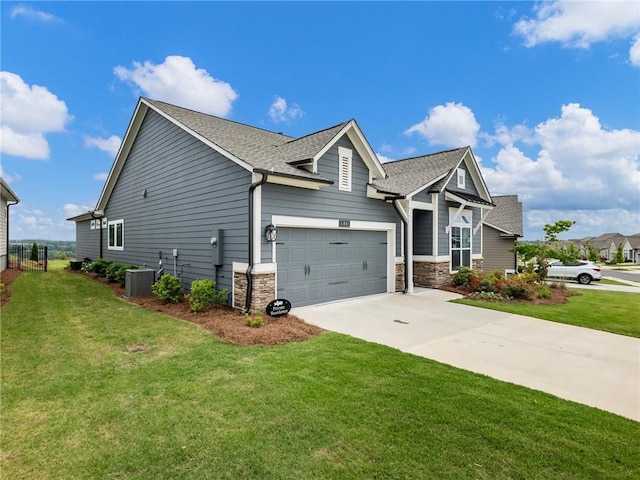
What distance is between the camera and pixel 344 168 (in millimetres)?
10227

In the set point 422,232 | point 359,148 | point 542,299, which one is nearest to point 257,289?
point 359,148

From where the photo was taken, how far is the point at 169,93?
17156 millimetres

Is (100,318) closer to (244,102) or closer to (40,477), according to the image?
(40,477)

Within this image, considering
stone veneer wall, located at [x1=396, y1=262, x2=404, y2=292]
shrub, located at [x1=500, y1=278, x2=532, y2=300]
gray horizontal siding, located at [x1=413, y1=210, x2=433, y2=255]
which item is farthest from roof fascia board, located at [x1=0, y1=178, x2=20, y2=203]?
shrub, located at [x1=500, y1=278, x2=532, y2=300]

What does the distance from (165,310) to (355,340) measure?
5.39 m

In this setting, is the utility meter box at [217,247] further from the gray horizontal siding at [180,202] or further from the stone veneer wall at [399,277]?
the stone veneer wall at [399,277]

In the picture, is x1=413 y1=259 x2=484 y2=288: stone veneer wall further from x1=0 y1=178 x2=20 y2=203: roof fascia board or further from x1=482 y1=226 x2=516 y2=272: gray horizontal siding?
x1=0 y1=178 x2=20 y2=203: roof fascia board

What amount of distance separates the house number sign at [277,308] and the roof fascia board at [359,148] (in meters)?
3.80

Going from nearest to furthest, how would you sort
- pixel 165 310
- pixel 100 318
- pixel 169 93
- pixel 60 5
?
pixel 100 318 → pixel 165 310 → pixel 60 5 → pixel 169 93

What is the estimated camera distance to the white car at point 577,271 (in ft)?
62.0

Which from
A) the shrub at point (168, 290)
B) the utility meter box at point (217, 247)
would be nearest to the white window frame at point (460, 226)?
the utility meter box at point (217, 247)

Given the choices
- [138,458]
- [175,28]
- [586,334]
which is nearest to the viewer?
[138,458]

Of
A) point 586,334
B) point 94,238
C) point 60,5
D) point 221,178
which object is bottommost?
point 586,334

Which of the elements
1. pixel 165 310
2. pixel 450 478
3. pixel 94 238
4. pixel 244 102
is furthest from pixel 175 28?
pixel 450 478
